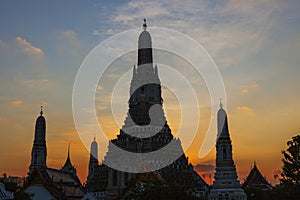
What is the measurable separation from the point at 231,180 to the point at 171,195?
85.4 feet

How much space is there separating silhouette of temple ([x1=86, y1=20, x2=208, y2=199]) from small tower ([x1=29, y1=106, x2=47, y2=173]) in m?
14.3

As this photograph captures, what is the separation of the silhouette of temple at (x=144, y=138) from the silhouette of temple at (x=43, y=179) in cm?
1288

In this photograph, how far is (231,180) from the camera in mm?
64500

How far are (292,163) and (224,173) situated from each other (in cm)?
1614

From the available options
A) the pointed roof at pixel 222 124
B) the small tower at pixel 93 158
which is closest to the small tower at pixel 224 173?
the pointed roof at pixel 222 124

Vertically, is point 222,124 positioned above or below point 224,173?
above

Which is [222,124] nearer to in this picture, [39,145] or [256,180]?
[256,180]

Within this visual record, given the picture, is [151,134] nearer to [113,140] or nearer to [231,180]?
[113,140]

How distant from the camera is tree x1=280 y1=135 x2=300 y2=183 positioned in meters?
50.1

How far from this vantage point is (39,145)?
72750 mm

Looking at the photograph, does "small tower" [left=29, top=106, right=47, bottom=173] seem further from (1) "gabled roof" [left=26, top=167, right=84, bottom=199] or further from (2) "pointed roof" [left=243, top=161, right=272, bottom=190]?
(2) "pointed roof" [left=243, top=161, right=272, bottom=190]

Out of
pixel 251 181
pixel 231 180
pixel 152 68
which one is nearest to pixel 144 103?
pixel 152 68

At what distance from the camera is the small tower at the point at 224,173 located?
63562mm

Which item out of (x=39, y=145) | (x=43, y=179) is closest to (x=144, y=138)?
(x=39, y=145)
